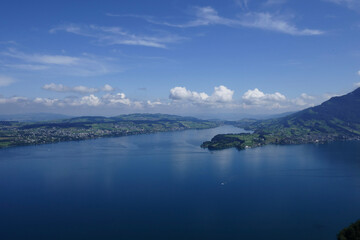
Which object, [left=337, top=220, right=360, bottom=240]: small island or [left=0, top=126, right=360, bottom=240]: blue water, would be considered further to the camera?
[left=0, top=126, right=360, bottom=240]: blue water

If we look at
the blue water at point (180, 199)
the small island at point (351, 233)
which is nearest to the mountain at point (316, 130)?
the blue water at point (180, 199)

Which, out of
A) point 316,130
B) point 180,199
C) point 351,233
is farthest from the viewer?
point 316,130

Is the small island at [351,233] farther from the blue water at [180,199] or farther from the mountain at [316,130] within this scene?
the mountain at [316,130]

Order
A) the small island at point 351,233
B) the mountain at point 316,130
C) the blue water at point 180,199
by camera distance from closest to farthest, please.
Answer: the small island at point 351,233, the blue water at point 180,199, the mountain at point 316,130

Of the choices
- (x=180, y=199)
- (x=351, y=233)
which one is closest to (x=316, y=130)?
(x=180, y=199)

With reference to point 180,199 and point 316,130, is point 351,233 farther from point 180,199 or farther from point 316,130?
point 316,130

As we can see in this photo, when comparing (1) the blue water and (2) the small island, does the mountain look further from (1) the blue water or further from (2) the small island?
(2) the small island

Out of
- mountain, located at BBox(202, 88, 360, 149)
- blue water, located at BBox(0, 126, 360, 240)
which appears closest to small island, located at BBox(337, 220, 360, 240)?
blue water, located at BBox(0, 126, 360, 240)
